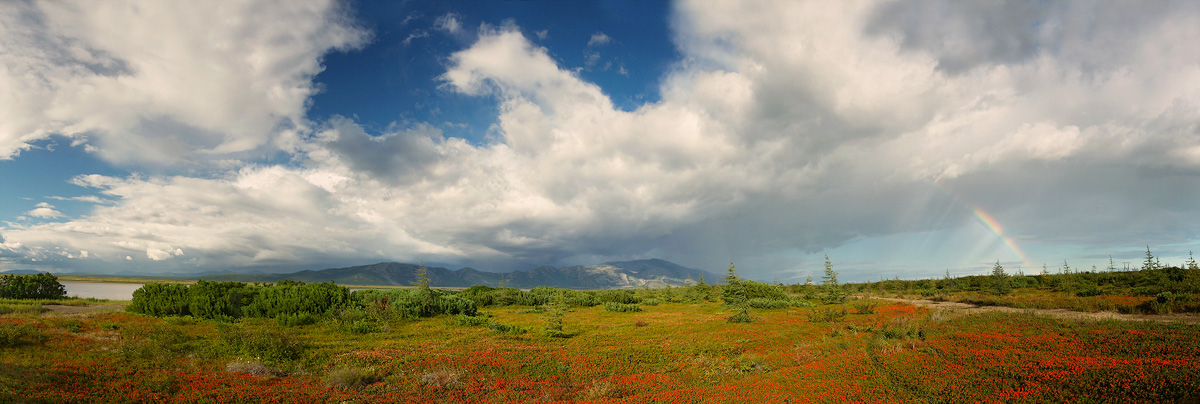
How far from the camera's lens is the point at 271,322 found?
2814 cm

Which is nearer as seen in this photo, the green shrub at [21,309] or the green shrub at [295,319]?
the green shrub at [21,309]

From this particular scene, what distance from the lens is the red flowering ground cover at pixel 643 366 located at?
11234mm

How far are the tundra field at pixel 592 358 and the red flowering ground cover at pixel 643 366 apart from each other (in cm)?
8

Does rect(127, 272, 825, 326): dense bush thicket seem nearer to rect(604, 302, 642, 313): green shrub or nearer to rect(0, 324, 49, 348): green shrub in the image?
rect(0, 324, 49, 348): green shrub

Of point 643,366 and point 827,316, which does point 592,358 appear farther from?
point 827,316

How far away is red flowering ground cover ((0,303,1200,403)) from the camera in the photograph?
1123cm

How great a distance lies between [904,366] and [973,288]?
53179 mm

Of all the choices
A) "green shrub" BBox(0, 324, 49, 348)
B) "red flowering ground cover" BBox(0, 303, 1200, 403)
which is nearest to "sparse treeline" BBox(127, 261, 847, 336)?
"red flowering ground cover" BBox(0, 303, 1200, 403)

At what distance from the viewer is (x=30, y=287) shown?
38.2m

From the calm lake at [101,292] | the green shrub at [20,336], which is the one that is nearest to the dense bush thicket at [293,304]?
the green shrub at [20,336]

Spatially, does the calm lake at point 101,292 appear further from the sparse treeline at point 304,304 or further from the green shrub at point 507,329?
the green shrub at point 507,329

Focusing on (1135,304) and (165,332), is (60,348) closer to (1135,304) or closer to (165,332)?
(165,332)

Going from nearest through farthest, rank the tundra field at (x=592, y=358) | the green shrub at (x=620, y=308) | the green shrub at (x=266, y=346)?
the tundra field at (x=592, y=358) < the green shrub at (x=266, y=346) < the green shrub at (x=620, y=308)

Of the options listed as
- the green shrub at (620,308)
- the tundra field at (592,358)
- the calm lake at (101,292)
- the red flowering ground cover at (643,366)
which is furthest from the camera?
the calm lake at (101,292)
